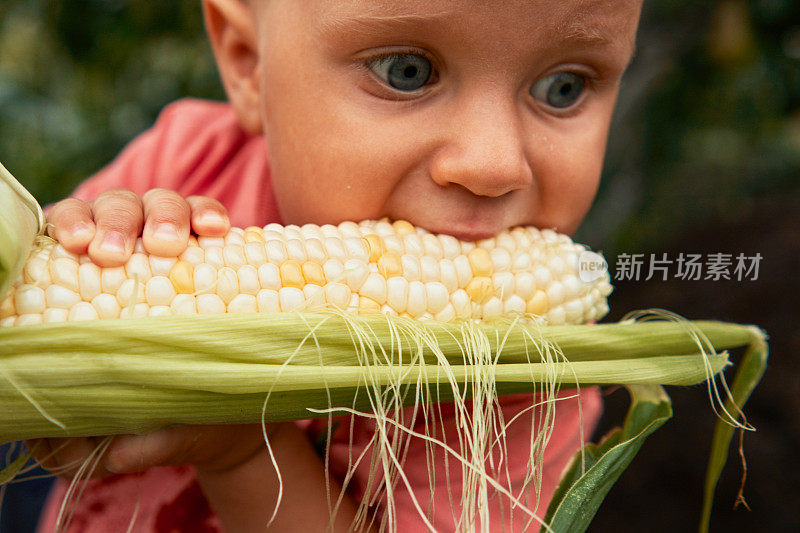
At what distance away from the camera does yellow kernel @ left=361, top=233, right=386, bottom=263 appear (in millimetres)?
858

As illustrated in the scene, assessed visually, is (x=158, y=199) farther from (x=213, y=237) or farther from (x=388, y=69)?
(x=388, y=69)

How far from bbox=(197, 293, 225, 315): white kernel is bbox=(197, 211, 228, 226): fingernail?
10 cm

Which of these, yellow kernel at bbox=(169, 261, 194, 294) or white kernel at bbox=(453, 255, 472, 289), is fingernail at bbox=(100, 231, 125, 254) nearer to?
yellow kernel at bbox=(169, 261, 194, 294)

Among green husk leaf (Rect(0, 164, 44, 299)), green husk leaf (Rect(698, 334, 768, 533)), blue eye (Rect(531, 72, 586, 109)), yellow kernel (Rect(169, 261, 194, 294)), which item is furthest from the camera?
green husk leaf (Rect(698, 334, 768, 533))

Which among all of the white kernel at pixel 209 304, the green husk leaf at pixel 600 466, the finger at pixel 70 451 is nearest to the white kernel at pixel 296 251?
the white kernel at pixel 209 304

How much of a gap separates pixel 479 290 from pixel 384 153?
0.23 meters

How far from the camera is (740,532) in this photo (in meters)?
2.17

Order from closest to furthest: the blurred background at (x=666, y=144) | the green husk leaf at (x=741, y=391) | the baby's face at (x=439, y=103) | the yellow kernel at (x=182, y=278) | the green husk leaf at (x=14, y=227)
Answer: the green husk leaf at (x=14, y=227)
the yellow kernel at (x=182, y=278)
the baby's face at (x=439, y=103)
the green husk leaf at (x=741, y=391)
the blurred background at (x=666, y=144)

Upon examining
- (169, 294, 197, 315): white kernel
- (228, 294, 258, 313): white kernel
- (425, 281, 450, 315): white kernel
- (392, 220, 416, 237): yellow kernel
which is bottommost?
(169, 294, 197, 315): white kernel

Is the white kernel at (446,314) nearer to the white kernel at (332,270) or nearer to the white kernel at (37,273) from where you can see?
the white kernel at (332,270)

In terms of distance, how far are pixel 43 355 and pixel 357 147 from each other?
46cm

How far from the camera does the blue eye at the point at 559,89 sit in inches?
37.2

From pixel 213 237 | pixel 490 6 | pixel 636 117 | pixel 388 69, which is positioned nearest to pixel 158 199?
pixel 213 237

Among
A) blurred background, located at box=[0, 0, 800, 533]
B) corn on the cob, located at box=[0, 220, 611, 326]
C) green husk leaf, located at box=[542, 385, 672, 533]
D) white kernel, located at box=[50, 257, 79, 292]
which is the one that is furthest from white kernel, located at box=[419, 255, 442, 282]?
blurred background, located at box=[0, 0, 800, 533]
